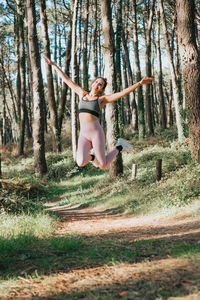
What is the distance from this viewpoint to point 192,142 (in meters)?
9.41

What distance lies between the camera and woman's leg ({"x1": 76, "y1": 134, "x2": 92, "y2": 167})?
19.6ft

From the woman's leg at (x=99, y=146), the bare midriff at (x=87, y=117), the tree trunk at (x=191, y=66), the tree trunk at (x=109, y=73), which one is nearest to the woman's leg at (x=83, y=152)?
the woman's leg at (x=99, y=146)

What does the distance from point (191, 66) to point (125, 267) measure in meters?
7.30

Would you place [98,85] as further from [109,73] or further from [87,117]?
[109,73]

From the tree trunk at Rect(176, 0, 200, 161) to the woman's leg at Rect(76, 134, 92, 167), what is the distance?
4459 millimetres

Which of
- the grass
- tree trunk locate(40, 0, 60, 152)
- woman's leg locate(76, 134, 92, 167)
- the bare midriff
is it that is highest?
tree trunk locate(40, 0, 60, 152)

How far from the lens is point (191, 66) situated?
9.40m

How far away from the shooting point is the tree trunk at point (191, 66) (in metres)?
9.32

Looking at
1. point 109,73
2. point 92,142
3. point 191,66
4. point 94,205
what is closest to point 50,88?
point 109,73

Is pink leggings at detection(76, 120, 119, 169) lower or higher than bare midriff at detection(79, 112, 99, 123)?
lower

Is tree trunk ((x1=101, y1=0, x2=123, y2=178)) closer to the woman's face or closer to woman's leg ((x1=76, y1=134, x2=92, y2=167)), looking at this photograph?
the woman's face

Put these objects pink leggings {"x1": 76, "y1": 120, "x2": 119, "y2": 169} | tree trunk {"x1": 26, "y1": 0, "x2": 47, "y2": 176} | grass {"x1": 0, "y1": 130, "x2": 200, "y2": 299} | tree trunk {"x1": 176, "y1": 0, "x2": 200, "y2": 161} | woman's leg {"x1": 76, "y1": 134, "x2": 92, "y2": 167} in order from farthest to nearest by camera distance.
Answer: tree trunk {"x1": 26, "y1": 0, "x2": 47, "y2": 176}, tree trunk {"x1": 176, "y1": 0, "x2": 200, "y2": 161}, pink leggings {"x1": 76, "y1": 120, "x2": 119, "y2": 169}, woman's leg {"x1": 76, "y1": 134, "x2": 92, "y2": 167}, grass {"x1": 0, "y1": 130, "x2": 200, "y2": 299}

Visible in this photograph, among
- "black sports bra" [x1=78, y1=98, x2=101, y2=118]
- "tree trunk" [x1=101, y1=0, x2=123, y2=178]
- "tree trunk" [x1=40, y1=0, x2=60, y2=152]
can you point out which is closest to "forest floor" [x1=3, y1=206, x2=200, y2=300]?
"black sports bra" [x1=78, y1=98, x2=101, y2=118]

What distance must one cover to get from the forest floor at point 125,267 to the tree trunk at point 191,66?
11.7 feet
